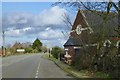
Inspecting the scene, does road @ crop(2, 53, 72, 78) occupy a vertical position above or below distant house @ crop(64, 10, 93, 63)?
below

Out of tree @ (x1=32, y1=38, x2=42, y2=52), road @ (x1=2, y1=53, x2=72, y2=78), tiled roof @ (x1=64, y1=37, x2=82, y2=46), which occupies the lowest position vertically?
road @ (x1=2, y1=53, x2=72, y2=78)

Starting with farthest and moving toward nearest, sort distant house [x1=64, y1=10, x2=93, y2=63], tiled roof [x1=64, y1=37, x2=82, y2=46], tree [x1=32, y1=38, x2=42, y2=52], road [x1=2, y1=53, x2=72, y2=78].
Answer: tree [x1=32, y1=38, x2=42, y2=52]
tiled roof [x1=64, y1=37, x2=82, y2=46]
distant house [x1=64, y1=10, x2=93, y2=63]
road [x1=2, y1=53, x2=72, y2=78]

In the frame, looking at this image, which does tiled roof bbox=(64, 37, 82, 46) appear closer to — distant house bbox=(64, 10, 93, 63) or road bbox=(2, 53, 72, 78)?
distant house bbox=(64, 10, 93, 63)

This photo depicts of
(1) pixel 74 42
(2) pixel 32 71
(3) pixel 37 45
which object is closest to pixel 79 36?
(2) pixel 32 71

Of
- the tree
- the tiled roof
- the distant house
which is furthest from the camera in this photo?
the tree

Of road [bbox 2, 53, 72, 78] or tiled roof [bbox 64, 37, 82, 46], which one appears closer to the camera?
road [bbox 2, 53, 72, 78]

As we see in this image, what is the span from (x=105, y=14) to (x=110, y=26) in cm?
400

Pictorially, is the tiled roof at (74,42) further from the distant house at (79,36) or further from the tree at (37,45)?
the tree at (37,45)

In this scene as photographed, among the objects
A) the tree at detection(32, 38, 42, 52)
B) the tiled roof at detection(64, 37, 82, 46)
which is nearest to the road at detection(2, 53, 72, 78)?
the tiled roof at detection(64, 37, 82, 46)

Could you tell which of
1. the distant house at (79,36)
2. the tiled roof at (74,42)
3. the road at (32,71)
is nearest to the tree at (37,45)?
the distant house at (79,36)

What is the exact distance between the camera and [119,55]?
21.1 metres

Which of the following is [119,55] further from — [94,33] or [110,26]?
[94,33]

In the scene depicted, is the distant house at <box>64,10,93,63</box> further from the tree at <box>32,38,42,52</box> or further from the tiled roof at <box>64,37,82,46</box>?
the tree at <box>32,38,42,52</box>

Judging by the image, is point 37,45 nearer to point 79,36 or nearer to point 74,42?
point 74,42
